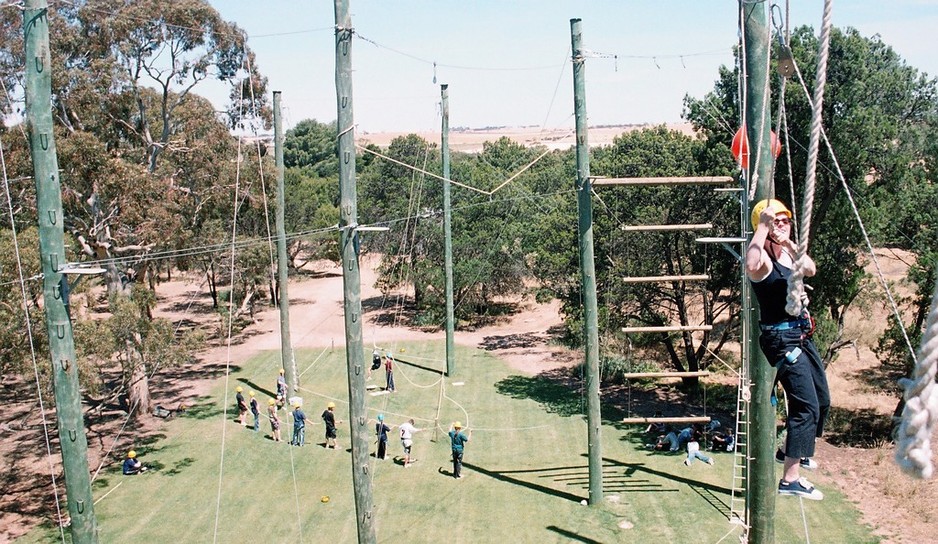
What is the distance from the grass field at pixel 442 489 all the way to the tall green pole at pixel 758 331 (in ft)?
17.9

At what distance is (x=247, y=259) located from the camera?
32781 mm

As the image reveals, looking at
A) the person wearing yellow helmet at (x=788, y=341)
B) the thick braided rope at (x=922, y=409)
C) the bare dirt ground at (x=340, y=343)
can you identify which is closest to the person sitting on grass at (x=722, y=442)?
the bare dirt ground at (x=340, y=343)

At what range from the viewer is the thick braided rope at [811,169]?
3773 mm

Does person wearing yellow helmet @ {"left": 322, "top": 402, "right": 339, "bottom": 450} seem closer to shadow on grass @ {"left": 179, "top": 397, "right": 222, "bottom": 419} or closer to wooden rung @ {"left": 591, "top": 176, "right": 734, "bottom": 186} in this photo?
shadow on grass @ {"left": 179, "top": 397, "right": 222, "bottom": 419}

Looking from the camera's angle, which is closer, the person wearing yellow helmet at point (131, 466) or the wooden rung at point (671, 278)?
the wooden rung at point (671, 278)

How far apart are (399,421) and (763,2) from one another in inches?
632

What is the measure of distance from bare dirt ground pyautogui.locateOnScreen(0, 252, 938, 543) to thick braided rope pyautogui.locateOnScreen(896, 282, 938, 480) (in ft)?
38.7

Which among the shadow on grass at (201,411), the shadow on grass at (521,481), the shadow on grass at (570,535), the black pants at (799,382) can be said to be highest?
the black pants at (799,382)

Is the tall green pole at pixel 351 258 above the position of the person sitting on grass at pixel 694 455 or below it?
above

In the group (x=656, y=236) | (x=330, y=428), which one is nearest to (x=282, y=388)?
(x=330, y=428)

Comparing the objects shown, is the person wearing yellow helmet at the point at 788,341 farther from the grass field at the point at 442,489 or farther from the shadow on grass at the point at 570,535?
the shadow on grass at the point at 570,535

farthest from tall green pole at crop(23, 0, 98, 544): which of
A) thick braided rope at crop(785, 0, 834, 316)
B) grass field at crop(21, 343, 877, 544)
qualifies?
thick braided rope at crop(785, 0, 834, 316)

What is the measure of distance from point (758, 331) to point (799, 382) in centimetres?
212

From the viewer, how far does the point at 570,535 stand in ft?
44.5
